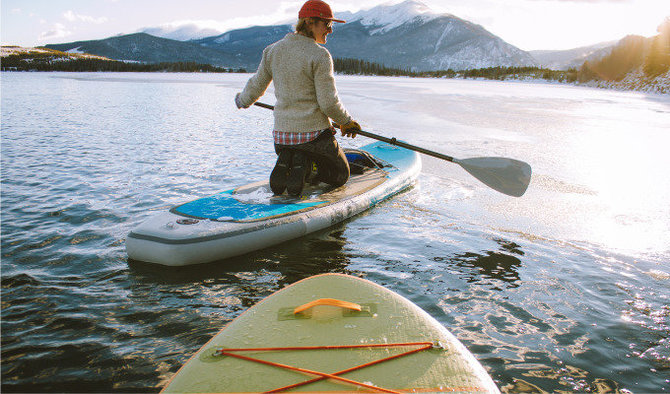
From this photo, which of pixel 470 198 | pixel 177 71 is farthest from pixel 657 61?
pixel 177 71

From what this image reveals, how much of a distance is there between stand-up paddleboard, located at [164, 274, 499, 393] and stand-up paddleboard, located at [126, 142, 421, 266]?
5.33 ft

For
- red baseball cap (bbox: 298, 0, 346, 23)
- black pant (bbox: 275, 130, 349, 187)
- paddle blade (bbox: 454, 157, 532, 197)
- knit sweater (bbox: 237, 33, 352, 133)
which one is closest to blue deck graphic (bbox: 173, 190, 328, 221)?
black pant (bbox: 275, 130, 349, 187)

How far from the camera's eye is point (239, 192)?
5.21m

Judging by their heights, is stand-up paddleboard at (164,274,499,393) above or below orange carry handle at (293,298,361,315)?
below

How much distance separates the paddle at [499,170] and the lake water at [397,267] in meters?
0.42

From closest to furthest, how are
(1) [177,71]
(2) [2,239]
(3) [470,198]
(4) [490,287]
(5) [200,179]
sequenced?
(4) [490,287] < (2) [2,239] < (3) [470,198] < (5) [200,179] < (1) [177,71]

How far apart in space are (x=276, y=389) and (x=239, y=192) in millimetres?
3643

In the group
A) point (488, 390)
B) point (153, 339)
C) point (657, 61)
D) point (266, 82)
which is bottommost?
point (153, 339)

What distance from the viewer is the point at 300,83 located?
4.58 metres

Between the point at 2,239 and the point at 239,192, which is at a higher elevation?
the point at 239,192

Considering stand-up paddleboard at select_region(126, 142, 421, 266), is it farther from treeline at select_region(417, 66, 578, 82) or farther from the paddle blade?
treeline at select_region(417, 66, 578, 82)

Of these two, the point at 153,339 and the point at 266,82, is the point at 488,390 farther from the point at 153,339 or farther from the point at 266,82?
the point at 266,82

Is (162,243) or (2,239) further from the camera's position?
(2,239)

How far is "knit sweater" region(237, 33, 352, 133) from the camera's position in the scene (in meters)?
4.46
